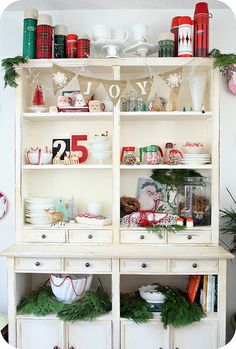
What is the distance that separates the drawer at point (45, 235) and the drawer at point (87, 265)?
195 millimetres

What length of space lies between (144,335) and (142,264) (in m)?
0.45

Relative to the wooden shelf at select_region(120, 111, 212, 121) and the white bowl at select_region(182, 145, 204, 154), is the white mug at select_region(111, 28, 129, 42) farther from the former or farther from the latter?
the white bowl at select_region(182, 145, 204, 154)

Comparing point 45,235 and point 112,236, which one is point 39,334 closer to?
point 45,235

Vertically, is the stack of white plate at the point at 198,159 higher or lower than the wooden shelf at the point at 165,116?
lower

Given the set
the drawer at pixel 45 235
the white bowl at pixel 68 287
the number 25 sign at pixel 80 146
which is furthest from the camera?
the number 25 sign at pixel 80 146

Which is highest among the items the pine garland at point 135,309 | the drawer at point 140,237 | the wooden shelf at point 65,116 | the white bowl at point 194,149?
the wooden shelf at point 65,116

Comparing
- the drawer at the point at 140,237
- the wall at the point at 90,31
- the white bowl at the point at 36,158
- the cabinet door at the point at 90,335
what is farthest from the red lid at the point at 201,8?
the cabinet door at the point at 90,335

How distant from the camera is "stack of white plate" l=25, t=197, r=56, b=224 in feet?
8.79

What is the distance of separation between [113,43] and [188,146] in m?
0.87

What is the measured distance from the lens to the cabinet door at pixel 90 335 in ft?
7.97

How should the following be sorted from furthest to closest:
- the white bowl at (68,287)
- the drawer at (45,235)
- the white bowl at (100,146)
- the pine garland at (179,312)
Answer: the white bowl at (100,146) < the drawer at (45,235) < the white bowl at (68,287) < the pine garland at (179,312)

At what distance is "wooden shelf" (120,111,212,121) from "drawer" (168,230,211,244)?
789mm

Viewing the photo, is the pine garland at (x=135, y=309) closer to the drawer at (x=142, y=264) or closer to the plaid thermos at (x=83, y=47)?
the drawer at (x=142, y=264)

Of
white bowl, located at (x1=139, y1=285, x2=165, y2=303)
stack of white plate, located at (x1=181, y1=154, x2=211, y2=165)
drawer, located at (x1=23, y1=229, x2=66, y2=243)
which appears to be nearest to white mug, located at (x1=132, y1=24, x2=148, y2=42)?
stack of white plate, located at (x1=181, y1=154, x2=211, y2=165)
